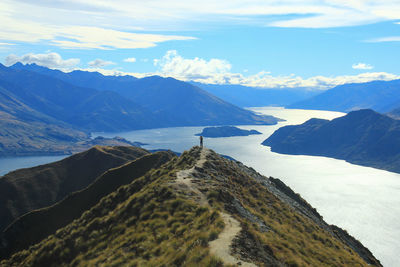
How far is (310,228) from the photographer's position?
46031 millimetres

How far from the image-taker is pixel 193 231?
27.8 metres

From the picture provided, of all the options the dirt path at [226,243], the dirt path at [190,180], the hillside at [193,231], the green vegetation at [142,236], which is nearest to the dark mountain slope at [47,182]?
the green vegetation at [142,236]

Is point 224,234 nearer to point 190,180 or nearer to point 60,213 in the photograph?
point 190,180

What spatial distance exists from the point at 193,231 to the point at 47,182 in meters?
160

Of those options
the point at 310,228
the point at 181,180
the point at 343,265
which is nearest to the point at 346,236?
the point at 310,228

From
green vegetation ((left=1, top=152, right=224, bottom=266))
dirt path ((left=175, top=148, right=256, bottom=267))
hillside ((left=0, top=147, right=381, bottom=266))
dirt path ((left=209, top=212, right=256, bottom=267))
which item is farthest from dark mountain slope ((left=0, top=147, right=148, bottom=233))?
dirt path ((left=209, top=212, right=256, bottom=267))

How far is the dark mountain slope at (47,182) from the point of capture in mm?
149375

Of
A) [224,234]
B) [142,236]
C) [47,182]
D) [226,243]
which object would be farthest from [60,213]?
[47,182]

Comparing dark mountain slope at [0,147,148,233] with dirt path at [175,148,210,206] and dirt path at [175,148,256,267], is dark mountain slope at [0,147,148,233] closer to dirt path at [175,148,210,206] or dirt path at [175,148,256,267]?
dirt path at [175,148,210,206]

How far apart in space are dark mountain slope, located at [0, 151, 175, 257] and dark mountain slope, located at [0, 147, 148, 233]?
72227 millimetres

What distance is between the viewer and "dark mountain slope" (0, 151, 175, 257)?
71688 millimetres

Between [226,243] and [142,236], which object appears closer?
[226,243]

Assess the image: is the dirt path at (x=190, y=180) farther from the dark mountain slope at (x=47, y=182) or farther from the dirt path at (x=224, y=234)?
the dark mountain slope at (x=47, y=182)

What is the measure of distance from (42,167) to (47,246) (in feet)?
524
